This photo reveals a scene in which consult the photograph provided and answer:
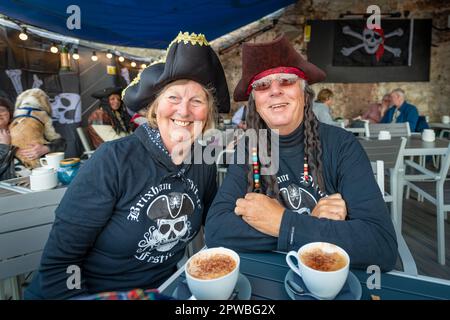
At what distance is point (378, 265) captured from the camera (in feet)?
2.66

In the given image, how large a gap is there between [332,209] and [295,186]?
0.24 m

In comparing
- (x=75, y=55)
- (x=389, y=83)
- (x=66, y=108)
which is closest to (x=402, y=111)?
(x=389, y=83)

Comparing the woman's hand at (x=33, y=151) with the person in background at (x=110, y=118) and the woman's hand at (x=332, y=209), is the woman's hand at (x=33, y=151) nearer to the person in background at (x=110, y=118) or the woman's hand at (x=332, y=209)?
the person in background at (x=110, y=118)

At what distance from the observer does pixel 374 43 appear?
6777 mm

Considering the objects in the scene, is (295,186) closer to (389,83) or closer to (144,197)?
(144,197)

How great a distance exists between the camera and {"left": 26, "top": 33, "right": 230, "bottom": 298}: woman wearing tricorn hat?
983 mm

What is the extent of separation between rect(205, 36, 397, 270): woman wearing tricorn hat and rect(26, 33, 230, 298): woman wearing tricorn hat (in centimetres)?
19

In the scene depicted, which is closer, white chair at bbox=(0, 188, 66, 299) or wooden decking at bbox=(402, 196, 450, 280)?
white chair at bbox=(0, 188, 66, 299)

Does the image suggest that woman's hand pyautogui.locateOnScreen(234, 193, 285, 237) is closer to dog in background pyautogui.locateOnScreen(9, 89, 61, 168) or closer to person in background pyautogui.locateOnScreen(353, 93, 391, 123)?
dog in background pyautogui.locateOnScreen(9, 89, 61, 168)

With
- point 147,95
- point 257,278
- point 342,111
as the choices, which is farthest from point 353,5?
point 257,278

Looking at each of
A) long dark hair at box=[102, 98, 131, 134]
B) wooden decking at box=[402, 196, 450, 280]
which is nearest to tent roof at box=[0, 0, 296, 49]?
long dark hair at box=[102, 98, 131, 134]

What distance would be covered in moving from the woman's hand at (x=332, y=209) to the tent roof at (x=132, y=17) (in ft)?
10.8

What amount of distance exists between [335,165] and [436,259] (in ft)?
6.79

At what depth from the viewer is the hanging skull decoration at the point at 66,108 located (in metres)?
5.71
